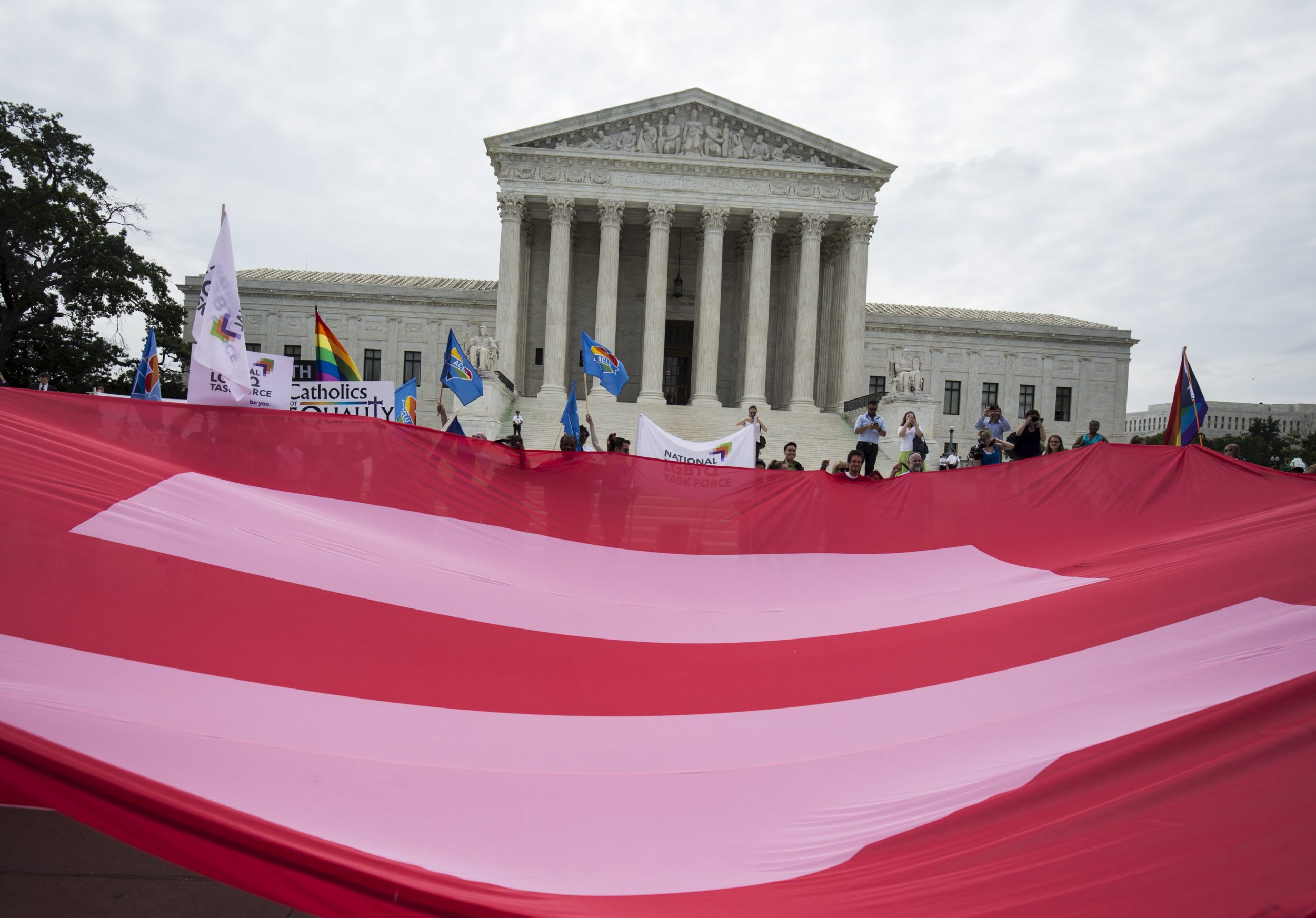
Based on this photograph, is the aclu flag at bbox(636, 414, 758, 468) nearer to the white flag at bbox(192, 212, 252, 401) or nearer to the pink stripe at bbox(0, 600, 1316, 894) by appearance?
the white flag at bbox(192, 212, 252, 401)

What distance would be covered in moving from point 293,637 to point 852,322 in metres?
35.6

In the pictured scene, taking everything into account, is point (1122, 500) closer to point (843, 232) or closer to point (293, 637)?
point (293, 637)

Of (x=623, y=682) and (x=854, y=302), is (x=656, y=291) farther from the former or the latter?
(x=623, y=682)

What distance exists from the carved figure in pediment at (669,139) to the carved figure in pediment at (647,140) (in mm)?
168

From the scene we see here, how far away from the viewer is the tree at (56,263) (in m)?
34.8

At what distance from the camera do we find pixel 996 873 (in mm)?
2443

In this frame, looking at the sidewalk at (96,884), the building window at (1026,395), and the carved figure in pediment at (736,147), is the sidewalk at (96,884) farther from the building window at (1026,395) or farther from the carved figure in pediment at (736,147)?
the building window at (1026,395)

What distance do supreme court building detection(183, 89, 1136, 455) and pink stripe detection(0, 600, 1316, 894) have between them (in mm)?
26353

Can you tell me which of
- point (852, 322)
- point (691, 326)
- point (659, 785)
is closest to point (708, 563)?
point (659, 785)

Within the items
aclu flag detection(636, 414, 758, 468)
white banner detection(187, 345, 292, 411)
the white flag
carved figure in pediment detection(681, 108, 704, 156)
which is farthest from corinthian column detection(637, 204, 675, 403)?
the white flag

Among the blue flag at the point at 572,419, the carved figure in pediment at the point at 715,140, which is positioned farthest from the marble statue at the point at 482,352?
the blue flag at the point at 572,419

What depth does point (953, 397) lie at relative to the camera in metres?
47.7

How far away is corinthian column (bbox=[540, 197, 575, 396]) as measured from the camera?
1384 inches

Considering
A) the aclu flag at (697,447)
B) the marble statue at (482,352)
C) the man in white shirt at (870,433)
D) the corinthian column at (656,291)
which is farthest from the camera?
the corinthian column at (656,291)
